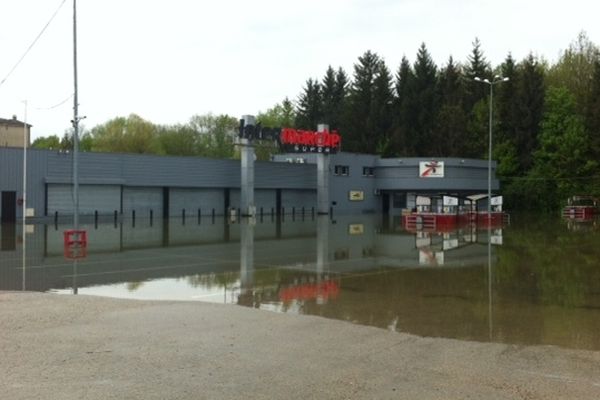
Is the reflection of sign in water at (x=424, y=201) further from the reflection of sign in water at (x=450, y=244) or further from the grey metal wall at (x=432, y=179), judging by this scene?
the grey metal wall at (x=432, y=179)

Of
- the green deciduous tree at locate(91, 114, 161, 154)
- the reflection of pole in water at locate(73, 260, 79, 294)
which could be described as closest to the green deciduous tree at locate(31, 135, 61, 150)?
the green deciduous tree at locate(91, 114, 161, 154)

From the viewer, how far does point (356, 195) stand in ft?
220

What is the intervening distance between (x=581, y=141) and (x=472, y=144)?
1326cm

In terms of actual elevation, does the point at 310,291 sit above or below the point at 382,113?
below

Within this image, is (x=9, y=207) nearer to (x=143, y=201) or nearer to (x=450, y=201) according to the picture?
(x=143, y=201)

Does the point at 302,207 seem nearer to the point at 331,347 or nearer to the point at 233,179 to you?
the point at 233,179

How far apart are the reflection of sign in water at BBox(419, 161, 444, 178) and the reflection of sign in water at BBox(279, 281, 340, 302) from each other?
5233cm

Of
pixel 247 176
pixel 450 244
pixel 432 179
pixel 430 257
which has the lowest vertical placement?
pixel 430 257

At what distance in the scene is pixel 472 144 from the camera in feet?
257

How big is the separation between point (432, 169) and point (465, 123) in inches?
581

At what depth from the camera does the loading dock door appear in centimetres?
4369

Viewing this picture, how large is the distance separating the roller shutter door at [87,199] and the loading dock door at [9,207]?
7.79ft

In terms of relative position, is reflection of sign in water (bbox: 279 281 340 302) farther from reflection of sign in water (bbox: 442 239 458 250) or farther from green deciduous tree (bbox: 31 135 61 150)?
green deciduous tree (bbox: 31 135 61 150)

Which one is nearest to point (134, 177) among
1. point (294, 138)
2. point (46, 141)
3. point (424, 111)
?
point (294, 138)
